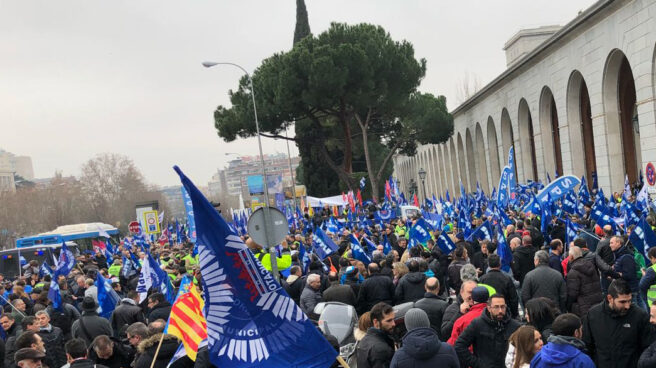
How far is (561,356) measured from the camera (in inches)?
159

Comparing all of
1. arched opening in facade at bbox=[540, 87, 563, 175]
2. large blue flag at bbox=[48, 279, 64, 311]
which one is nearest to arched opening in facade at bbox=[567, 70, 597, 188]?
arched opening in facade at bbox=[540, 87, 563, 175]

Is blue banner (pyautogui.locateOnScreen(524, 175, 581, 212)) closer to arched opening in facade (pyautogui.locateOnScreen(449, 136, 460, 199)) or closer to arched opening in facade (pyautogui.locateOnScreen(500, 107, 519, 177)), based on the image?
arched opening in facade (pyautogui.locateOnScreen(500, 107, 519, 177))

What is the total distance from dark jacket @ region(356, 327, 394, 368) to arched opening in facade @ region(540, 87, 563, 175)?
28083mm

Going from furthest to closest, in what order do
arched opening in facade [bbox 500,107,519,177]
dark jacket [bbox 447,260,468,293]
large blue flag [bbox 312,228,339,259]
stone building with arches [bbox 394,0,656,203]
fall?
arched opening in facade [bbox 500,107,519,177] → stone building with arches [bbox 394,0,656,203] → large blue flag [bbox 312,228,339,259] → dark jacket [bbox 447,260,468,293]

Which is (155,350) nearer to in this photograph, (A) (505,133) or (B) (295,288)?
(B) (295,288)

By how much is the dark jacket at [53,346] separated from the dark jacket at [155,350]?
239cm

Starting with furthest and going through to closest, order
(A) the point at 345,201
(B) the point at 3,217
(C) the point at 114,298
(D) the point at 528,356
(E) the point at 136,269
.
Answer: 1. (B) the point at 3,217
2. (A) the point at 345,201
3. (E) the point at 136,269
4. (C) the point at 114,298
5. (D) the point at 528,356

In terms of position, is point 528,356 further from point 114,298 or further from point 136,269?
point 136,269

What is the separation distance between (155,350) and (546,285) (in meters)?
4.14

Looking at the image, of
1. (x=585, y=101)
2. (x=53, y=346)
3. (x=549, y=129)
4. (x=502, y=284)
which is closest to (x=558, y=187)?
(x=502, y=284)

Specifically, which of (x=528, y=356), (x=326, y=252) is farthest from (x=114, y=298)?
(x=528, y=356)

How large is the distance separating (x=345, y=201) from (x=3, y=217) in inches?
1785

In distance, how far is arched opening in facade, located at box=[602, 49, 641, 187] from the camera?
80.1 feet

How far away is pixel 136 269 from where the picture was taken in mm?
16781
